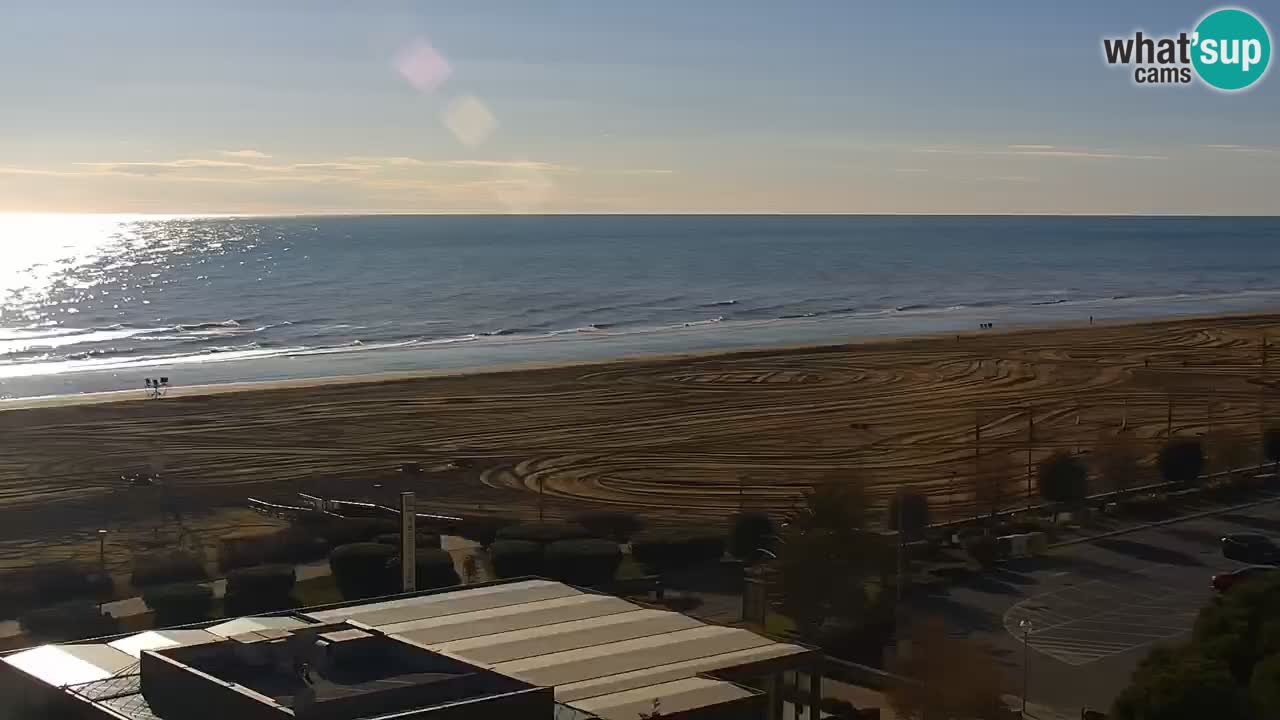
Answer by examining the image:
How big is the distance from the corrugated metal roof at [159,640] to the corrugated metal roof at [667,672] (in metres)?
4.69

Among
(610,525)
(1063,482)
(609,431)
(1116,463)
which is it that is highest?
(609,431)

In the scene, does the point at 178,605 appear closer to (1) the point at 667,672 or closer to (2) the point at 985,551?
(1) the point at 667,672

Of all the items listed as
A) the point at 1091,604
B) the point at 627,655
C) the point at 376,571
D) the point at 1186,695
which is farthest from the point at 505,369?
the point at 1186,695

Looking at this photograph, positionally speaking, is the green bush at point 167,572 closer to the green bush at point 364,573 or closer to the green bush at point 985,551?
the green bush at point 364,573

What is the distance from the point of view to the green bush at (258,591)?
2817 cm

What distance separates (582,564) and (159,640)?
1106 cm

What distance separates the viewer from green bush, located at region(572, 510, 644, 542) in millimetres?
34750

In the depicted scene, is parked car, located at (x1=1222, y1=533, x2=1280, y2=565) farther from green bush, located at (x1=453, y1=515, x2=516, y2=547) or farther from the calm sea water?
the calm sea water

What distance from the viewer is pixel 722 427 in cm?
5109

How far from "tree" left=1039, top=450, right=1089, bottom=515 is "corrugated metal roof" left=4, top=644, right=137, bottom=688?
25087 mm

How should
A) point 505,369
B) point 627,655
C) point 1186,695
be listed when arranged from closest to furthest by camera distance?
point 1186,695 → point 627,655 → point 505,369

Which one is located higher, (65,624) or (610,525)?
(610,525)

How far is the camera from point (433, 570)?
29.6m

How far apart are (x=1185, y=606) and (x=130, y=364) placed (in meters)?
61.3
